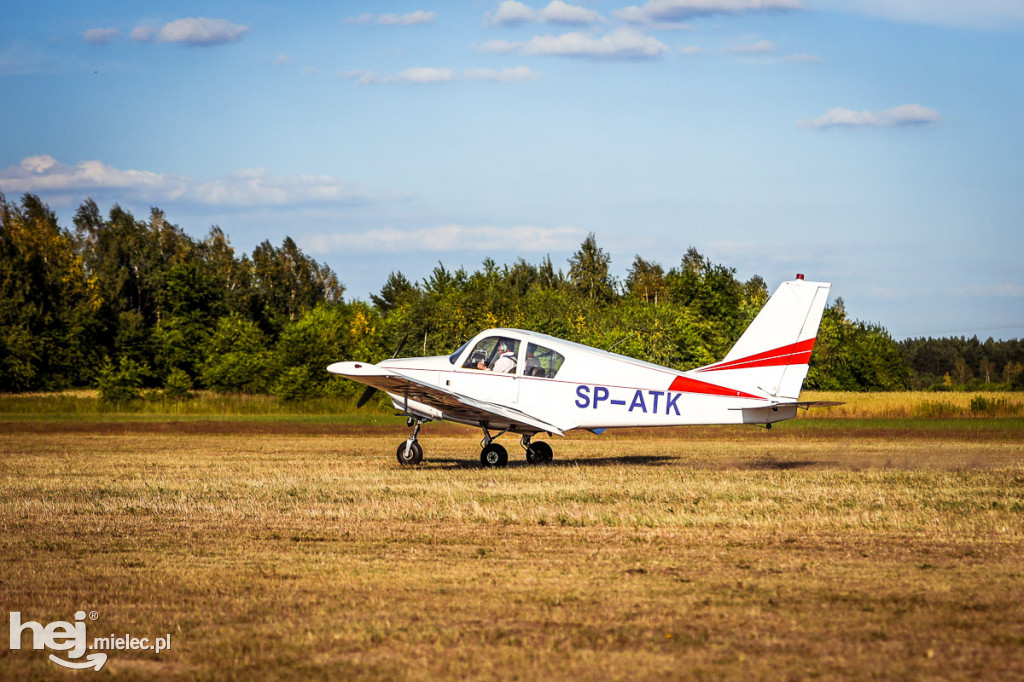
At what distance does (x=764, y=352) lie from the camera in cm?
1466

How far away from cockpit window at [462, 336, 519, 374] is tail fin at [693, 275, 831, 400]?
145 inches

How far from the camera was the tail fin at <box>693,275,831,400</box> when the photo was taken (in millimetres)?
14461

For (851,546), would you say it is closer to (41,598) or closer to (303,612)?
(303,612)

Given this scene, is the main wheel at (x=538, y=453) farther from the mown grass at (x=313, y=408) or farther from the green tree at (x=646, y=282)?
the green tree at (x=646, y=282)

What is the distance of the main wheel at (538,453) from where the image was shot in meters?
16.8

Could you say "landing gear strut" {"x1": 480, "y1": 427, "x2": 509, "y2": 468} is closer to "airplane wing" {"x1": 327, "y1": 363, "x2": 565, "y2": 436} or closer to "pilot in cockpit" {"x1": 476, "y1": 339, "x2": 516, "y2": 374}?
"airplane wing" {"x1": 327, "y1": 363, "x2": 565, "y2": 436}

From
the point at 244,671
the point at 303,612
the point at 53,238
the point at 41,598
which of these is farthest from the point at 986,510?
the point at 53,238

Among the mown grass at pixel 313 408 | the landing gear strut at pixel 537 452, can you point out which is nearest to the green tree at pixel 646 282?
the mown grass at pixel 313 408

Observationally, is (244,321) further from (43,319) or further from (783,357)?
(783,357)

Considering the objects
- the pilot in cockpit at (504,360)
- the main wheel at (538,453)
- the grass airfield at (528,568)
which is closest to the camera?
the grass airfield at (528,568)

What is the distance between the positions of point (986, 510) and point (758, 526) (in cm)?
291

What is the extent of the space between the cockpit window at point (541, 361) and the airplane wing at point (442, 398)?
2.37 ft

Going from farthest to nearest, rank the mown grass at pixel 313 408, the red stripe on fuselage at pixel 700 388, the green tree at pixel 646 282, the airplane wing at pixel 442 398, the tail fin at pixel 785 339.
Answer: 1. the green tree at pixel 646 282
2. the mown grass at pixel 313 408
3. the airplane wing at pixel 442 398
4. the red stripe on fuselage at pixel 700 388
5. the tail fin at pixel 785 339

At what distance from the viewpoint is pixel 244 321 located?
57188 mm
